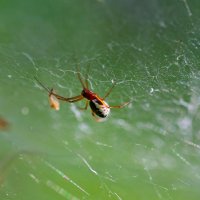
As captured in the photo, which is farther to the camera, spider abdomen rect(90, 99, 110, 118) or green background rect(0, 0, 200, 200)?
green background rect(0, 0, 200, 200)

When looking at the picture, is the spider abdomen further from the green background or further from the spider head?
the green background

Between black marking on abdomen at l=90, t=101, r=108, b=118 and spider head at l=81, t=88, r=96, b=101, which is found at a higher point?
spider head at l=81, t=88, r=96, b=101

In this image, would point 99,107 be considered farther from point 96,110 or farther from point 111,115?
point 111,115

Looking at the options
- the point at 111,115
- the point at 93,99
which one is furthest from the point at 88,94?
the point at 111,115

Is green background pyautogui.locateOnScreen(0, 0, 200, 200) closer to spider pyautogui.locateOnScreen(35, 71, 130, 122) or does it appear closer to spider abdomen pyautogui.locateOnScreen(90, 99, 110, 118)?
spider pyautogui.locateOnScreen(35, 71, 130, 122)

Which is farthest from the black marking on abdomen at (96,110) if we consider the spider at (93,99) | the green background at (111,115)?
the green background at (111,115)

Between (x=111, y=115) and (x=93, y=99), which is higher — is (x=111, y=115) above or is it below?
above

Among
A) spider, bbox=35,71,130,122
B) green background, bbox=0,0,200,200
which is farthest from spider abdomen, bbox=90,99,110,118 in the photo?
green background, bbox=0,0,200,200

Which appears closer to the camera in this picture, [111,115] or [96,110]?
[96,110]

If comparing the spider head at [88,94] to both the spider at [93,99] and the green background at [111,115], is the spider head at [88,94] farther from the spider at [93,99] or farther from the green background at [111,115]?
the green background at [111,115]
